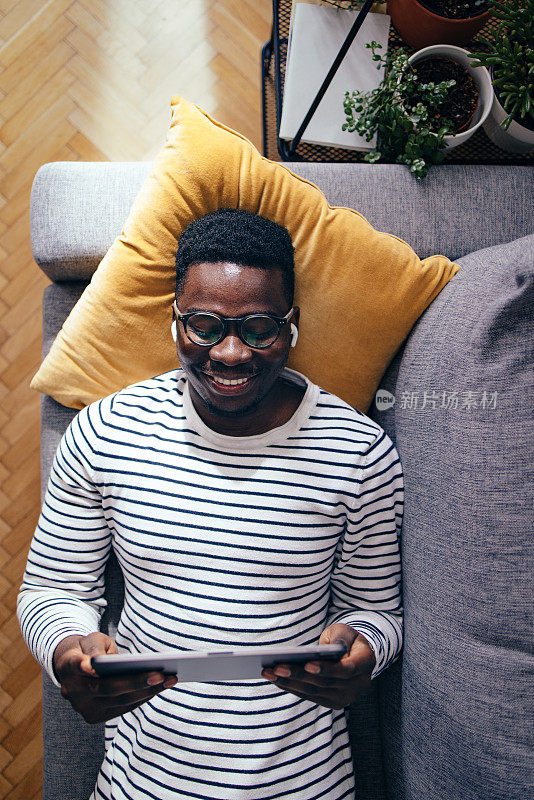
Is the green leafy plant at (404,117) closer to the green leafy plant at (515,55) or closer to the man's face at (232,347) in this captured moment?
the green leafy plant at (515,55)

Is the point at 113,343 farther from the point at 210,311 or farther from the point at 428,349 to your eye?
the point at 428,349

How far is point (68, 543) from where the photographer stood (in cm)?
108

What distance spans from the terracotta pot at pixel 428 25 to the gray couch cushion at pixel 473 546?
650 millimetres

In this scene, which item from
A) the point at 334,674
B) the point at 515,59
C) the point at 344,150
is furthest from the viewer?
the point at 344,150

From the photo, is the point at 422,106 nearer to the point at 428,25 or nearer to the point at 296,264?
the point at 428,25

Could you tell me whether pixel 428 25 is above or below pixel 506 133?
above

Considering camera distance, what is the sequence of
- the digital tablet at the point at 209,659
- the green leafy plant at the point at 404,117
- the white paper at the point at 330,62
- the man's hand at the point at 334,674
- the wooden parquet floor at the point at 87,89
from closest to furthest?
the digital tablet at the point at 209,659, the man's hand at the point at 334,674, the green leafy plant at the point at 404,117, the white paper at the point at 330,62, the wooden parquet floor at the point at 87,89

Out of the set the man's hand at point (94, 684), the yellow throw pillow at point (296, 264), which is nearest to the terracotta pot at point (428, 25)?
the yellow throw pillow at point (296, 264)

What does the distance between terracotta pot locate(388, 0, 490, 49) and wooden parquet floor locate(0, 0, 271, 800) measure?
65cm

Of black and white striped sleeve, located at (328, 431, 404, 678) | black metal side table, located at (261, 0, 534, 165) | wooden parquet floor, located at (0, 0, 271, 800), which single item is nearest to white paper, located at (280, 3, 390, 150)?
black metal side table, located at (261, 0, 534, 165)

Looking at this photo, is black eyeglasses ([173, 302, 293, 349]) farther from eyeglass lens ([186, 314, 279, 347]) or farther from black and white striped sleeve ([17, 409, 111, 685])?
black and white striped sleeve ([17, 409, 111, 685])

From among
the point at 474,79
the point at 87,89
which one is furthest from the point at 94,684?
the point at 87,89

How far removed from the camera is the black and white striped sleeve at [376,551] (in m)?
1.07

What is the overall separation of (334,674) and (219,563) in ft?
0.95
